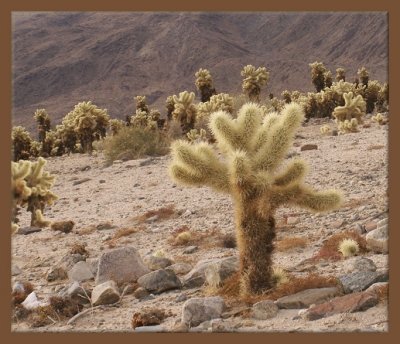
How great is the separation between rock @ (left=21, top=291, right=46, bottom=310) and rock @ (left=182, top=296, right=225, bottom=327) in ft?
5.84

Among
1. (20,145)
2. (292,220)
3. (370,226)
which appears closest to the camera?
(370,226)

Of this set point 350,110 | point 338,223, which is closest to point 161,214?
point 338,223

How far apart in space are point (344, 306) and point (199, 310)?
144 centimetres

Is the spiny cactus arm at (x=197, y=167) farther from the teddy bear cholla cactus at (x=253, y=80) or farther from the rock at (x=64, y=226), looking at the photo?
the teddy bear cholla cactus at (x=253, y=80)

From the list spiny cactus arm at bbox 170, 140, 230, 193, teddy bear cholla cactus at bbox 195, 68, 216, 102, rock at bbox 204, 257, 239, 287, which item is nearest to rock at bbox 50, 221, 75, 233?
rock at bbox 204, 257, 239, 287

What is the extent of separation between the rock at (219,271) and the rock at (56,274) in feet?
6.88

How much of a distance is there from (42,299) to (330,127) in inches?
396

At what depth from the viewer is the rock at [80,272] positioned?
366 inches

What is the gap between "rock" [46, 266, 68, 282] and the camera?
956 cm

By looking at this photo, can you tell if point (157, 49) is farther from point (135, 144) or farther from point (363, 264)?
point (135, 144)

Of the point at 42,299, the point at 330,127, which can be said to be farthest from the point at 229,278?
the point at 330,127

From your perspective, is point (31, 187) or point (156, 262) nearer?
point (31, 187)

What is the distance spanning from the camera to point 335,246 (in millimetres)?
9172

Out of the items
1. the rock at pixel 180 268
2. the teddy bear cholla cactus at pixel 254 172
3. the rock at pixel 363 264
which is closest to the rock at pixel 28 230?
the rock at pixel 180 268
